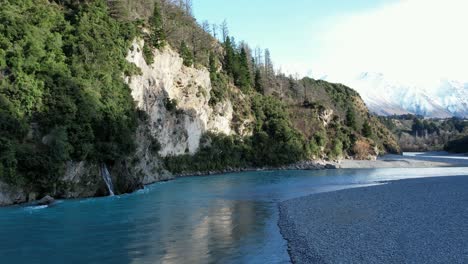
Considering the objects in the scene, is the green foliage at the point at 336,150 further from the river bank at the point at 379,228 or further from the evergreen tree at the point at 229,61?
the river bank at the point at 379,228

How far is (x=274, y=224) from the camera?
26219mm

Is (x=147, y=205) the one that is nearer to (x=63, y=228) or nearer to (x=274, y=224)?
(x=63, y=228)

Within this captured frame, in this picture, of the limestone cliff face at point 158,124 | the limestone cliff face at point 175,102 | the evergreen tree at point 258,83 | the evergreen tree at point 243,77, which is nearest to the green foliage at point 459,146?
the evergreen tree at point 258,83

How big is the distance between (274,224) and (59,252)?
12.6 meters

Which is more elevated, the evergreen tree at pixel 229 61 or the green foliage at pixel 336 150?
the evergreen tree at pixel 229 61

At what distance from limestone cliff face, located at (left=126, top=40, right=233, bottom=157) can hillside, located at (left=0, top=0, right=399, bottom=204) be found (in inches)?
8.3

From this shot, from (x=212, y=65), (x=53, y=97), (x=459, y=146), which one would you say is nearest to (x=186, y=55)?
(x=212, y=65)

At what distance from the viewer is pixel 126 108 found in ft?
173

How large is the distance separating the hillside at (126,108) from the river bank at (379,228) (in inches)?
873

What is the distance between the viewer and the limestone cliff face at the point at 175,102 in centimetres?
6378

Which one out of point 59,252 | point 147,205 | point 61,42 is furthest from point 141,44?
point 59,252

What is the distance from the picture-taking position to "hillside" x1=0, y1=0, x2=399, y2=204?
38781mm

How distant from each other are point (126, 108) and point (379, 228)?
126 ft

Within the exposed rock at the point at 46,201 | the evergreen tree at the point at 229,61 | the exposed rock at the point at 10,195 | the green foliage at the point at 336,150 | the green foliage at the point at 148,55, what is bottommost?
the exposed rock at the point at 46,201
